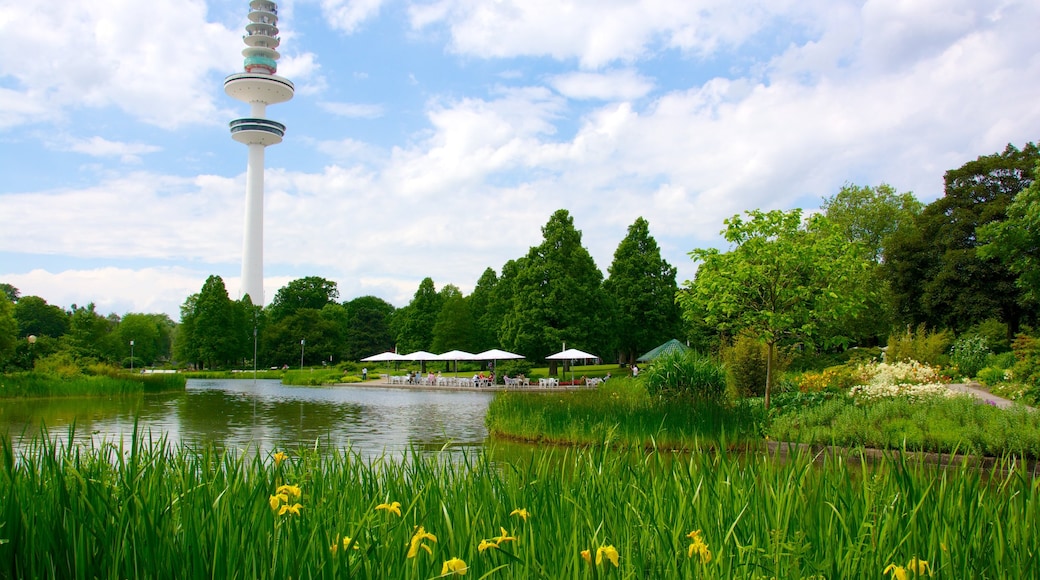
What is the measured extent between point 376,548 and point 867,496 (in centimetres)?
204

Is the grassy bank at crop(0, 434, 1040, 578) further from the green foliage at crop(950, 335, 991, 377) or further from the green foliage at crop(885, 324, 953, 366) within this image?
the green foliage at crop(950, 335, 991, 377)

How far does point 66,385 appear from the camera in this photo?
2542 centimetres

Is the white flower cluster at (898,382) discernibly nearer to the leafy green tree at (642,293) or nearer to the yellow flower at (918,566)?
the yellow flower at (918,566)

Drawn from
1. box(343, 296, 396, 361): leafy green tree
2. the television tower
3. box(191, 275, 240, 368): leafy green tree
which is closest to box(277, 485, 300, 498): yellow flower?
box(191, 275, 240, 368): leafy green tree

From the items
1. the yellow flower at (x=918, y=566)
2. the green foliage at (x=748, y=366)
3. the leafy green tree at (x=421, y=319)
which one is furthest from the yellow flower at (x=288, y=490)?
the leafy green tree at (x=421, y=319)

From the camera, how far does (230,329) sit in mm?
71875

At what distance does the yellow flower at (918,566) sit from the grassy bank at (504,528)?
0.37 feet

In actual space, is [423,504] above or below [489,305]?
below

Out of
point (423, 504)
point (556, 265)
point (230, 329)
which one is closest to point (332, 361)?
point (230, 329)

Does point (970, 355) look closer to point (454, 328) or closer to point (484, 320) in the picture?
point (454, 328)

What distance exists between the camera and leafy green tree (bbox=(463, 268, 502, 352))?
190ft

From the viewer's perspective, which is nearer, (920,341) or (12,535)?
(12,535)

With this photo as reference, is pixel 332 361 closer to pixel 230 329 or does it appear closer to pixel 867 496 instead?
pixel 230 329

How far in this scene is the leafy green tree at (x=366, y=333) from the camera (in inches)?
3247
